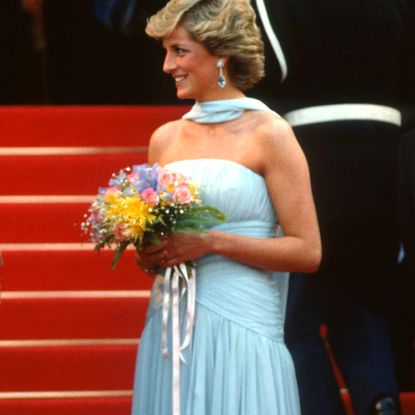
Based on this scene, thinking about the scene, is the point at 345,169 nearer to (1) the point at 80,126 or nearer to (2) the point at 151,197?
(2) the point at 151,197

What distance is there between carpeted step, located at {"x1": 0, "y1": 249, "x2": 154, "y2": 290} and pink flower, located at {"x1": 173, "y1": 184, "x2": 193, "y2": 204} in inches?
96.1

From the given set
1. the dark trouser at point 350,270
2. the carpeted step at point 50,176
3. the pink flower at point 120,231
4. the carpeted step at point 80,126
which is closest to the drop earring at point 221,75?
the pink flower at point 120,231

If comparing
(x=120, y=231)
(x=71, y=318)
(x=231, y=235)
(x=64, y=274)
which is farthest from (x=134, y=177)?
(x=64, y=274)

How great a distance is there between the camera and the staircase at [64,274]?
6305 millimetres

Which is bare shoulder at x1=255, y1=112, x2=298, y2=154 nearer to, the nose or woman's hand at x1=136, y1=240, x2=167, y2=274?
the nose

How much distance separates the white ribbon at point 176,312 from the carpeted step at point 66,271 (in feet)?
7.27

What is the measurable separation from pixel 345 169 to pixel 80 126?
249 cm

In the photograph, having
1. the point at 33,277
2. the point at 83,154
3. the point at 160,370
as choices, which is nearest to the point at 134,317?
the point at 33,277

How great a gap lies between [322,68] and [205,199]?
889 millimetres

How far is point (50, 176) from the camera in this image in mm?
7062

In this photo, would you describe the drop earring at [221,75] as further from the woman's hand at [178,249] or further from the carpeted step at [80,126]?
the carpeted step at [80,126]

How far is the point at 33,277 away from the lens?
21.8 ft

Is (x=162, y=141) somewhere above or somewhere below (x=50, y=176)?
above

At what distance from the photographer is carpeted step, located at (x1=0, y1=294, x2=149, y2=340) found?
21.3 ft
